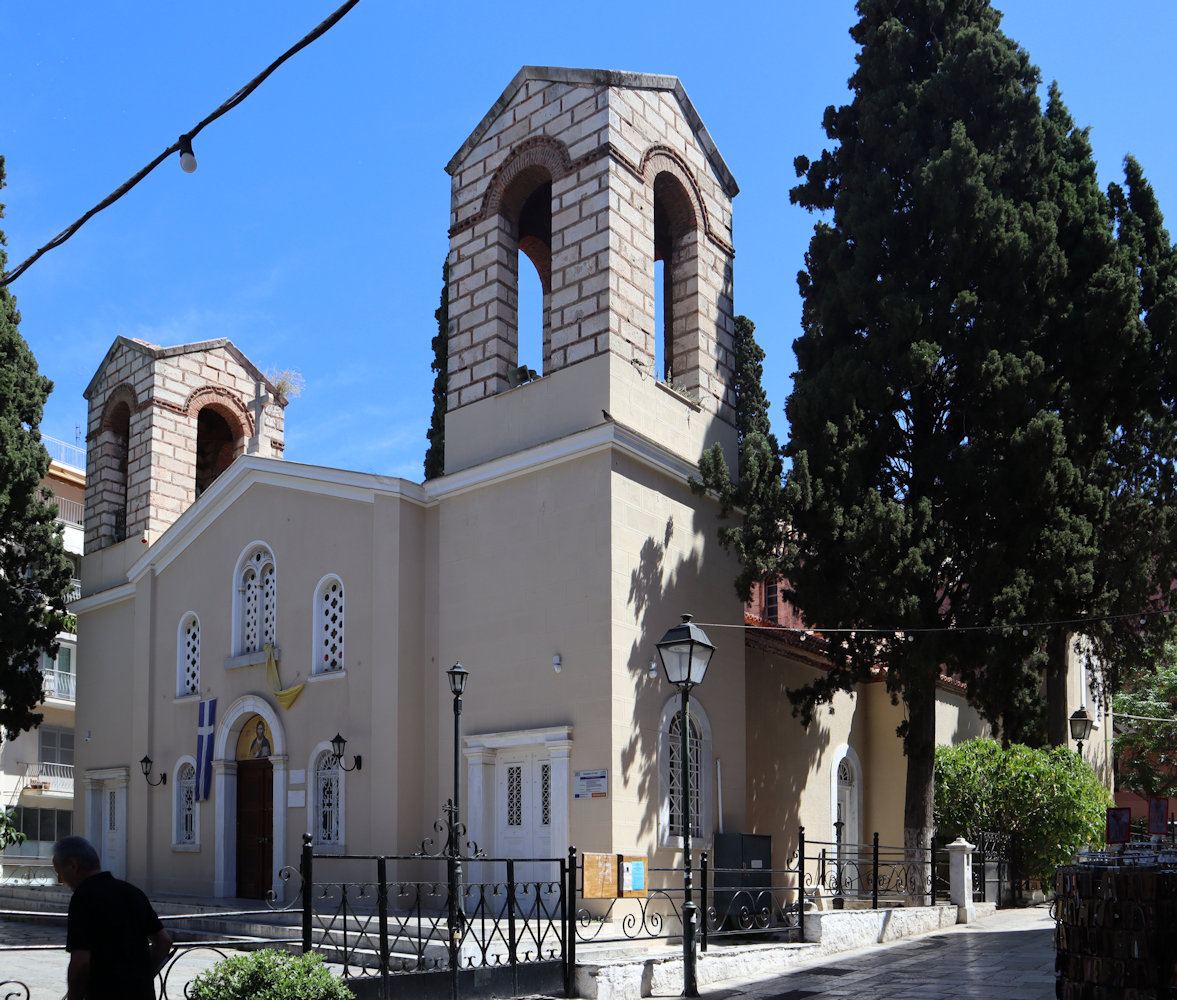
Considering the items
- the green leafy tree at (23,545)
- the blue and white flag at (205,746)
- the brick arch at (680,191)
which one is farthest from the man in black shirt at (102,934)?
the green leafy tree at (23,545)

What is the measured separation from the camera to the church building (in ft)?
50.9

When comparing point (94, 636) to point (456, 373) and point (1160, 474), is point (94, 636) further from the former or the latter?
point (1160, 474)

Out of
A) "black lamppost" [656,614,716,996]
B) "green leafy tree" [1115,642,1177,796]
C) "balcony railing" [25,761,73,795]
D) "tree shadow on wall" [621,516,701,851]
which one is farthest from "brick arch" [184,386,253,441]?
"green leafy tree" [1115,642,1177,796]

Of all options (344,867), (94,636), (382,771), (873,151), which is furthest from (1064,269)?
(94,636)

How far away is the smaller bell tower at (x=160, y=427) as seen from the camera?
23.2 metres

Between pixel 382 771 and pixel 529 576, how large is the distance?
10.5 ft

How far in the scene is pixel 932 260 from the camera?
16906mm

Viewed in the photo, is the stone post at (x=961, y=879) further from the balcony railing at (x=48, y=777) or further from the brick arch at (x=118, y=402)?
the balcony railing at (x=48, y=777)

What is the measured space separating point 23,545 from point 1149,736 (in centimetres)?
2675

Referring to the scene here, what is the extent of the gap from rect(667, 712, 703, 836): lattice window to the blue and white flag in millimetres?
7663

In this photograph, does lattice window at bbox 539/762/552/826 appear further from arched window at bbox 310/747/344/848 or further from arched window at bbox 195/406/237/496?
arched window at bbox 195/406/237/496

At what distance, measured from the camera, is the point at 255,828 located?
1880cm

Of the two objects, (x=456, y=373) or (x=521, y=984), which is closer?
(x=521, y=984)

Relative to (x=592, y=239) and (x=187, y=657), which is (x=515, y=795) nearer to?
(x=592, y=239)
